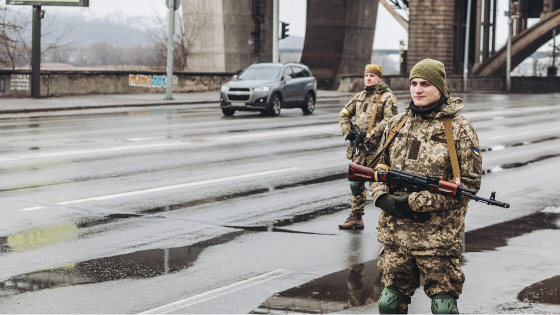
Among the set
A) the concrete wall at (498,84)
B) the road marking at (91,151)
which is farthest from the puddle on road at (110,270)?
the concrete wall at (498,84)

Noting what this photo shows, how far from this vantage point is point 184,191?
1052cm

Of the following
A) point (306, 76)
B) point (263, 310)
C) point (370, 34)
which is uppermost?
point (370, 34)

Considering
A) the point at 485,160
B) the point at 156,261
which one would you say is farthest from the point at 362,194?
the point at 485,160

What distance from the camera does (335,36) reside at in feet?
158

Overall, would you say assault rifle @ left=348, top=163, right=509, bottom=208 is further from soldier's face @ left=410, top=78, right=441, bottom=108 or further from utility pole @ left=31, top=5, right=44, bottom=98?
utility pole @ left=31, top=5, right=44, bottom=98

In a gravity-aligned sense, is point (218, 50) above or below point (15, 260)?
above

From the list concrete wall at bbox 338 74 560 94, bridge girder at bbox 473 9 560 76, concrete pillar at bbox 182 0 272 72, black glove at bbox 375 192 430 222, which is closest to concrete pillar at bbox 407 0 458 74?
concrete wall at bbox 338 74 560 94

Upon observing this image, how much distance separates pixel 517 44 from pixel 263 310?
60446mm

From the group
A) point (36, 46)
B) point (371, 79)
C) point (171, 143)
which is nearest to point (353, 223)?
point (371, 79)

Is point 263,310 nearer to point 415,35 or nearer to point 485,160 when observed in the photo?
point 485,160

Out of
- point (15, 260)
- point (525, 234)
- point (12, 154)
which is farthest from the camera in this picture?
point (12, 154)

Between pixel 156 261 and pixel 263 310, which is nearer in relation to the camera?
pixel 263 310

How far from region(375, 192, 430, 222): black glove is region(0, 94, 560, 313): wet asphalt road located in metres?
1.45

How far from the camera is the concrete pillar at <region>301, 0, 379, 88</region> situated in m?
48.0
